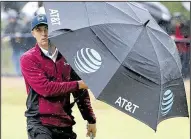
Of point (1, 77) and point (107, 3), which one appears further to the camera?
point (1, 77)

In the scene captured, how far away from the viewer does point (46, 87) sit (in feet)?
19.3

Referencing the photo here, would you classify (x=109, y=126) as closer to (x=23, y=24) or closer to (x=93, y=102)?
(x=93, y=102)

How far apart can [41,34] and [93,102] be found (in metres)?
5.07

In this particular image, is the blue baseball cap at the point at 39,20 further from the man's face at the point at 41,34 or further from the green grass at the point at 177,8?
the green grass at the point at 177,8

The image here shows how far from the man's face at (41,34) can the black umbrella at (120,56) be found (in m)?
0.14

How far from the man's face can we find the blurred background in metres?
4.21

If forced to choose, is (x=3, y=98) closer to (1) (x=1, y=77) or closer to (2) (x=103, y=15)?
(1) (x=1, y=77)

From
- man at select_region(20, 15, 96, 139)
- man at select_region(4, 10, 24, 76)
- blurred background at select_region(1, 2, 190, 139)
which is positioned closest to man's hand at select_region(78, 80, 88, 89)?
man at select_region(20, 15, 96, 139)

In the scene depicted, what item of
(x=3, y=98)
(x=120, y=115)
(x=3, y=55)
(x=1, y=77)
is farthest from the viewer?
(x=3, y=55)

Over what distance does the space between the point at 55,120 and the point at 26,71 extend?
0.49 metres

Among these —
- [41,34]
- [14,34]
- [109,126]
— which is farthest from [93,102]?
[14,34]

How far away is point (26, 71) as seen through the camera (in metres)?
6.00

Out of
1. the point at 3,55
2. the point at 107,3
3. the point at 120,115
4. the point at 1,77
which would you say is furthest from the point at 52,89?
the point at 3,55

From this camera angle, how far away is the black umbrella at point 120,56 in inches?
232
